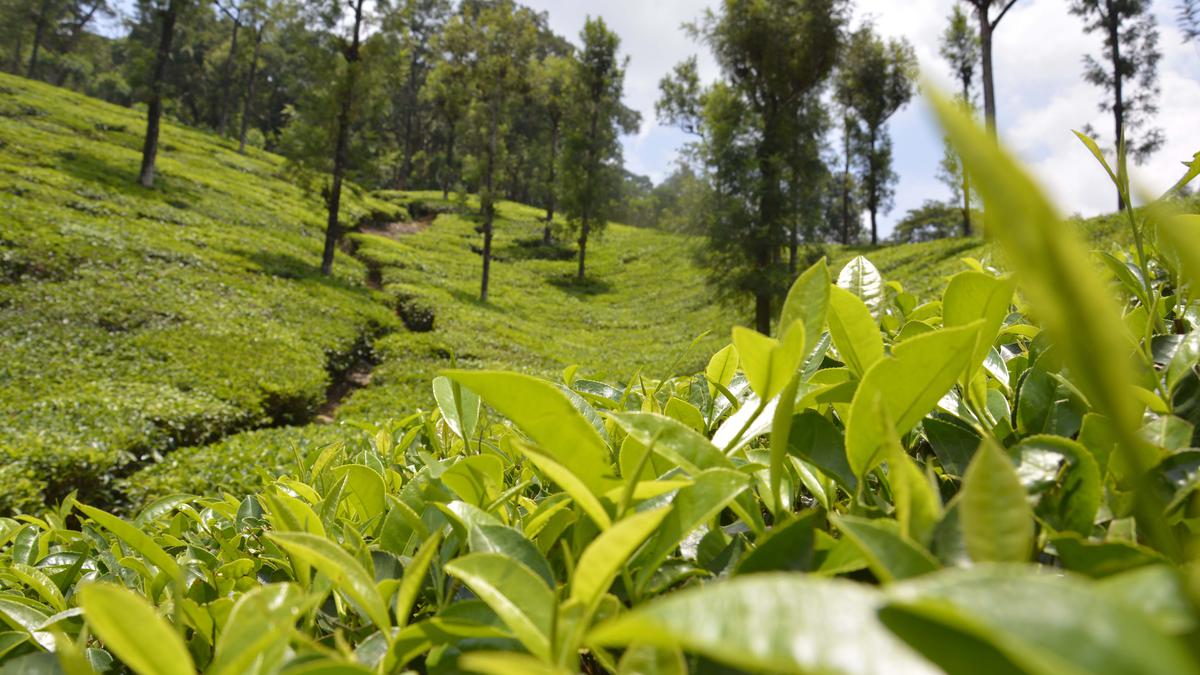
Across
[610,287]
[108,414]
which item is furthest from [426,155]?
[108,414]

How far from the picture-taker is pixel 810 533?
399mm

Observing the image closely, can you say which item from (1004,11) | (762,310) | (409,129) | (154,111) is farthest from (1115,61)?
(409,129)

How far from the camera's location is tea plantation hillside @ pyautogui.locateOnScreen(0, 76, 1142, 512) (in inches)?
247

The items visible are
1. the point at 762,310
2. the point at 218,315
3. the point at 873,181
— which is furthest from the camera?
the point at 873,181

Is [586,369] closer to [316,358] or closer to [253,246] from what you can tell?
[316,358]

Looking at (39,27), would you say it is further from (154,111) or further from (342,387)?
(342,387)

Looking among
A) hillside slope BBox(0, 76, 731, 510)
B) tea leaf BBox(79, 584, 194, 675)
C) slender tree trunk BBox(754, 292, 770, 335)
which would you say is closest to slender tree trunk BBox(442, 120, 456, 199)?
hillside slope BBox(0, 76, 731, 510)

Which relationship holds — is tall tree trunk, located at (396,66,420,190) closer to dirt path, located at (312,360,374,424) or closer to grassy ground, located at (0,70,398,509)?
grassy ground, located at (0,70,398,509)

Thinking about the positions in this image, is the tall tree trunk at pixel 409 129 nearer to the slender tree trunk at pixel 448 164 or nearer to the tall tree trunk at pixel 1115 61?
the slender tree trunk at pixel 448 164

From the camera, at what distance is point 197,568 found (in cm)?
73

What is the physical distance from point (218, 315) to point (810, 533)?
12.2 metres

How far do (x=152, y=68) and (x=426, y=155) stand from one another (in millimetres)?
29535

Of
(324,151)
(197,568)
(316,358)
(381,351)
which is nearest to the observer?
(197,568)

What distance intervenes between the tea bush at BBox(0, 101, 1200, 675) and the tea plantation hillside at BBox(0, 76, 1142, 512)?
0.18m
